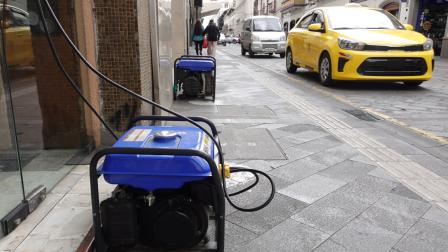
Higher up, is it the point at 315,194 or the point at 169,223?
the point at 169,223

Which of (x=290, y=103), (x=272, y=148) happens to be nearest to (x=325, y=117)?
(x=290, y=103)

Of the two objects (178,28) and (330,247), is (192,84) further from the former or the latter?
(330,247)

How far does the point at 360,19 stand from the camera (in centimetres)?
887

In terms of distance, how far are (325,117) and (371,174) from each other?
239cm

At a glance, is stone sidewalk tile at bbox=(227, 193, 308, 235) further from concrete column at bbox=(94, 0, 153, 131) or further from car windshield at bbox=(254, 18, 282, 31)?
car windshield at bbox=(254, 18, 282, 31)

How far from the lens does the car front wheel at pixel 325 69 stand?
335 inches

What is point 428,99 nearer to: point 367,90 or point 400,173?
point 367,90

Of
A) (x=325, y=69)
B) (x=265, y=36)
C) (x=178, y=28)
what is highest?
(x=178, y=28)

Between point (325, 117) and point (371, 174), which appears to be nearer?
point (371, 174)

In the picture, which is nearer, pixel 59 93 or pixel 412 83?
pixel 59 93

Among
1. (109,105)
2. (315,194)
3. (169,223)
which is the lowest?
(315,194)

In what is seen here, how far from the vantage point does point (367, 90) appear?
8367mm

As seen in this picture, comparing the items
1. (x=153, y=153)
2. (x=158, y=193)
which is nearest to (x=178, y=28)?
(x=158, y=193)

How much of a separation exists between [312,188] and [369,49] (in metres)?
5.40
